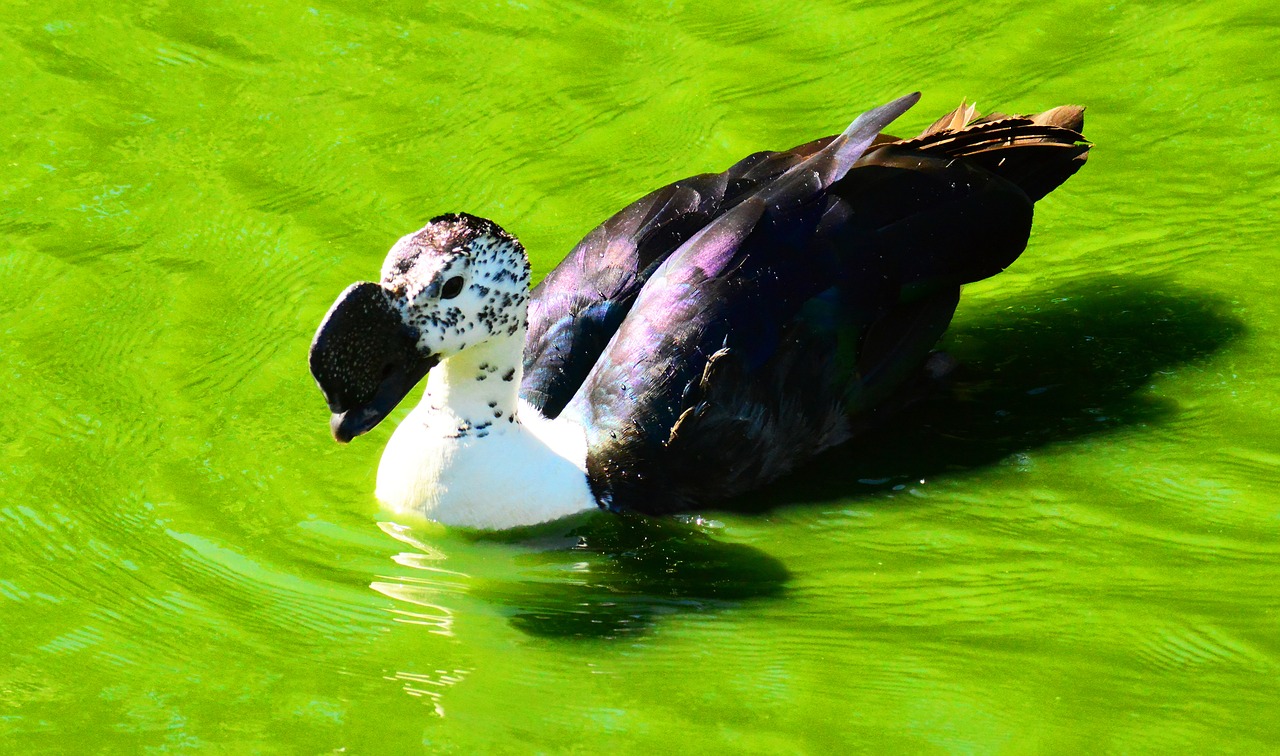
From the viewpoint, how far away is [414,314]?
17.0 ft

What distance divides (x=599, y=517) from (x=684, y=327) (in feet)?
2.16

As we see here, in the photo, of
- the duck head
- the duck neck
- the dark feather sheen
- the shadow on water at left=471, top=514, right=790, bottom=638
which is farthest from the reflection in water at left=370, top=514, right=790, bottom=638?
the duck head

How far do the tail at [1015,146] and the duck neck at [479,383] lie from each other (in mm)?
1652

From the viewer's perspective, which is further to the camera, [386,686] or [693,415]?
[693,415]

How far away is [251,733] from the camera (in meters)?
4.36

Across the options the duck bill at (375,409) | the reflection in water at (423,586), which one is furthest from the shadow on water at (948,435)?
the duck bill at (375,409)

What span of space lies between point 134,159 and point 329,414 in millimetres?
2259

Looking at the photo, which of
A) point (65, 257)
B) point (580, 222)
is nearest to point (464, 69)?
point (580, 222)

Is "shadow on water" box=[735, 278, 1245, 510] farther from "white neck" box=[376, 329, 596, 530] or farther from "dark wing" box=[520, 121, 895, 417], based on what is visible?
"dark wing" box=[520, 121, 895, 417]

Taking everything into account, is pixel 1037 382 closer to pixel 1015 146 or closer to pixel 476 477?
pixel 1015 146

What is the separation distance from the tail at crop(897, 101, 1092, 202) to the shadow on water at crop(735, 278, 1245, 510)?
52cm

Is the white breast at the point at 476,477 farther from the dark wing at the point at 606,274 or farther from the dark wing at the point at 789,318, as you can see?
the dark wing at the point at 606,274

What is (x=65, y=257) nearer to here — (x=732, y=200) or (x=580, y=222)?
(x=580, y=222)

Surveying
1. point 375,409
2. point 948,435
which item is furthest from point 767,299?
point 375,409
